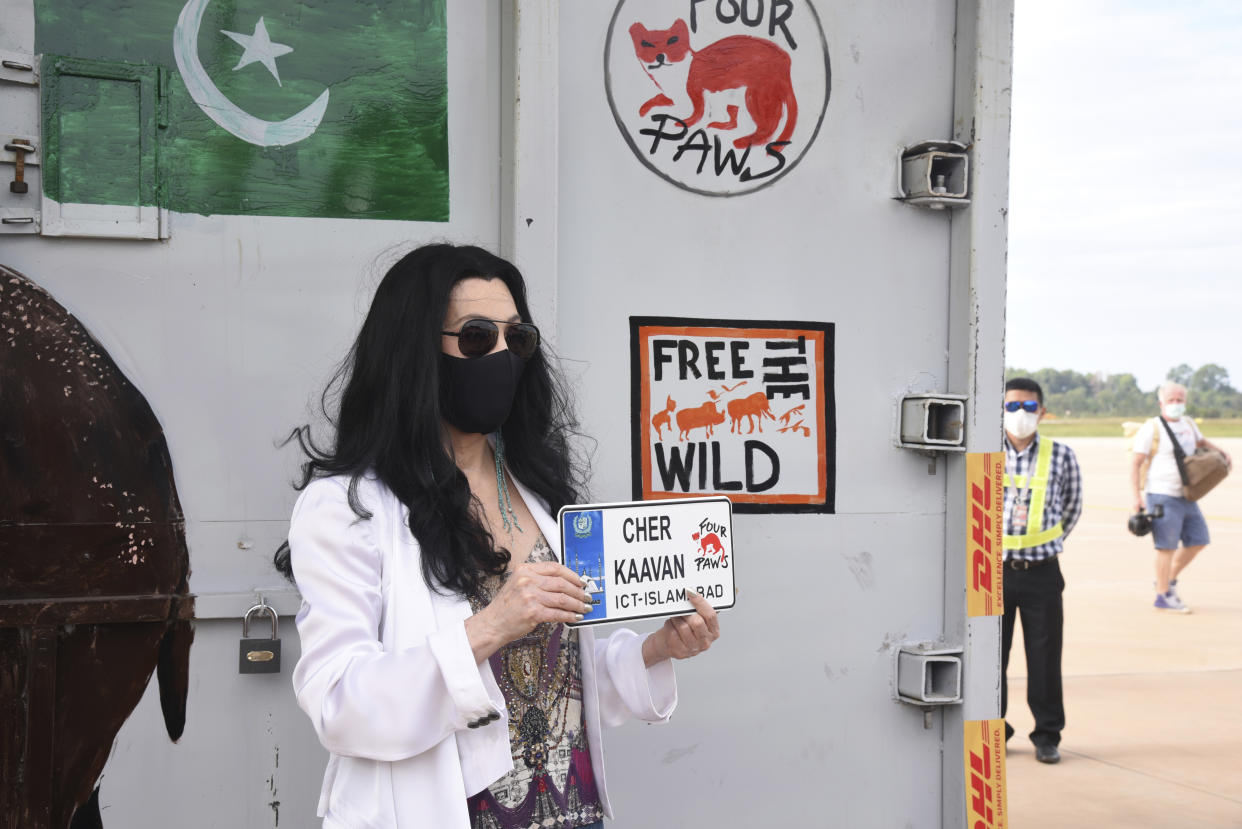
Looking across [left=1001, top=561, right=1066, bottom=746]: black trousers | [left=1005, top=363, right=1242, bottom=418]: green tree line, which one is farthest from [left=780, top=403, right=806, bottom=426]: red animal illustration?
[left=1005, top=363, right=1242, bottom=418]: green tree line

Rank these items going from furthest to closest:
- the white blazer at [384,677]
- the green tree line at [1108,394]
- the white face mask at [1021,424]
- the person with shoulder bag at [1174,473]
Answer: the green tree line at [1108,394], the person with shoulder bag at [1174,473], the white face mask at [1021,424], the white blazer at [384,677]

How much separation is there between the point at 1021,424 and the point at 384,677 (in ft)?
18.5

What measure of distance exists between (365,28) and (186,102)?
438mm

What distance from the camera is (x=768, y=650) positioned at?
9.89 feet

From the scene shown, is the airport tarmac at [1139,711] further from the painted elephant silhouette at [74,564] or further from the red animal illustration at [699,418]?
the painted elephant silhouette at [74,564]

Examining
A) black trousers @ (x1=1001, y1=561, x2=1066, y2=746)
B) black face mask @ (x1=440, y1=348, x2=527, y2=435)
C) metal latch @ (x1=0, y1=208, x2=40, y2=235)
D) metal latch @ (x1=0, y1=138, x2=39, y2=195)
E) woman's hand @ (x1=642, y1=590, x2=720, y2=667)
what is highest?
metal latch @ (x1=0, y1=138, x2=39, y2=195)

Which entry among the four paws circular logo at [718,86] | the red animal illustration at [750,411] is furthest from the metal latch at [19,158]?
the red animal illustration at [750,411]

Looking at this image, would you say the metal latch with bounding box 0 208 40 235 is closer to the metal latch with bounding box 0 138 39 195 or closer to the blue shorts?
the metal latch with bounding box 0 138 39 195

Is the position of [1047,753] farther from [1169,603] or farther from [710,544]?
[1169,603]

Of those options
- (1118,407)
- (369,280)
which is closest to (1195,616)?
(369,280)

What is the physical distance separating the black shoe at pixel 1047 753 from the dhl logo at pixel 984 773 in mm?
3470

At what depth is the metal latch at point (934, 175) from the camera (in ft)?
10.2

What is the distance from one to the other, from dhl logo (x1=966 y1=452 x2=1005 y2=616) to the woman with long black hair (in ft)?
4.18

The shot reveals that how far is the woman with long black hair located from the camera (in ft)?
5.78
